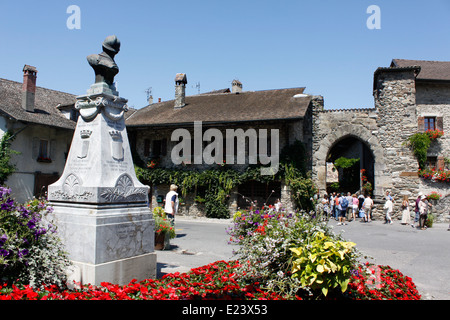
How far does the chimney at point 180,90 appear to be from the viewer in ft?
71.6

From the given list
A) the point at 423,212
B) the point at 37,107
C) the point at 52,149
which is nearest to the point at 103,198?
the point at 423,212

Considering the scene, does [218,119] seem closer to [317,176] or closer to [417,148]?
[317,176]

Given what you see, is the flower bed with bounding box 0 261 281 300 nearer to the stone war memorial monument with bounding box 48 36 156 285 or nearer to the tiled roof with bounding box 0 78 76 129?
the stone war memorial monument with bounding box 48 36 156 285

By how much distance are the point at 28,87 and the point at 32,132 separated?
107 inches

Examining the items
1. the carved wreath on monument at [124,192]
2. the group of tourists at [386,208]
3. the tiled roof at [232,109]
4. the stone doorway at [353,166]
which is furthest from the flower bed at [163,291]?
the stone doorway at [353,166]

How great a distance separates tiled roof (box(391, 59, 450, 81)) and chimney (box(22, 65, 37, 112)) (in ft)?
75.4

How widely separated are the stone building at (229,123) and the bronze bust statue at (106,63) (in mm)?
12259

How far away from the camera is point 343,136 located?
1997 centimetres

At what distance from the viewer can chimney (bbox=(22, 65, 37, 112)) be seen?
64.9 ft

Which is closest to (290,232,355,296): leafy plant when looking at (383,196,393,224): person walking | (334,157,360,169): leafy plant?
(383,196,393,224): person walking

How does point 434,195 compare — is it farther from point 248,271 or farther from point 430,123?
point 248,271

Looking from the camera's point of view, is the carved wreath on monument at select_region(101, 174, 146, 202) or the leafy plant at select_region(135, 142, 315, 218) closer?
the carved wreath on monument at select_region(101, 174, 146, 202)

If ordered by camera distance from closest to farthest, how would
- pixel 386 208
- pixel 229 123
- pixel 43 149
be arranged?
1. pixel 386 208
2. pixel 229 123
3. pixel 43 149
